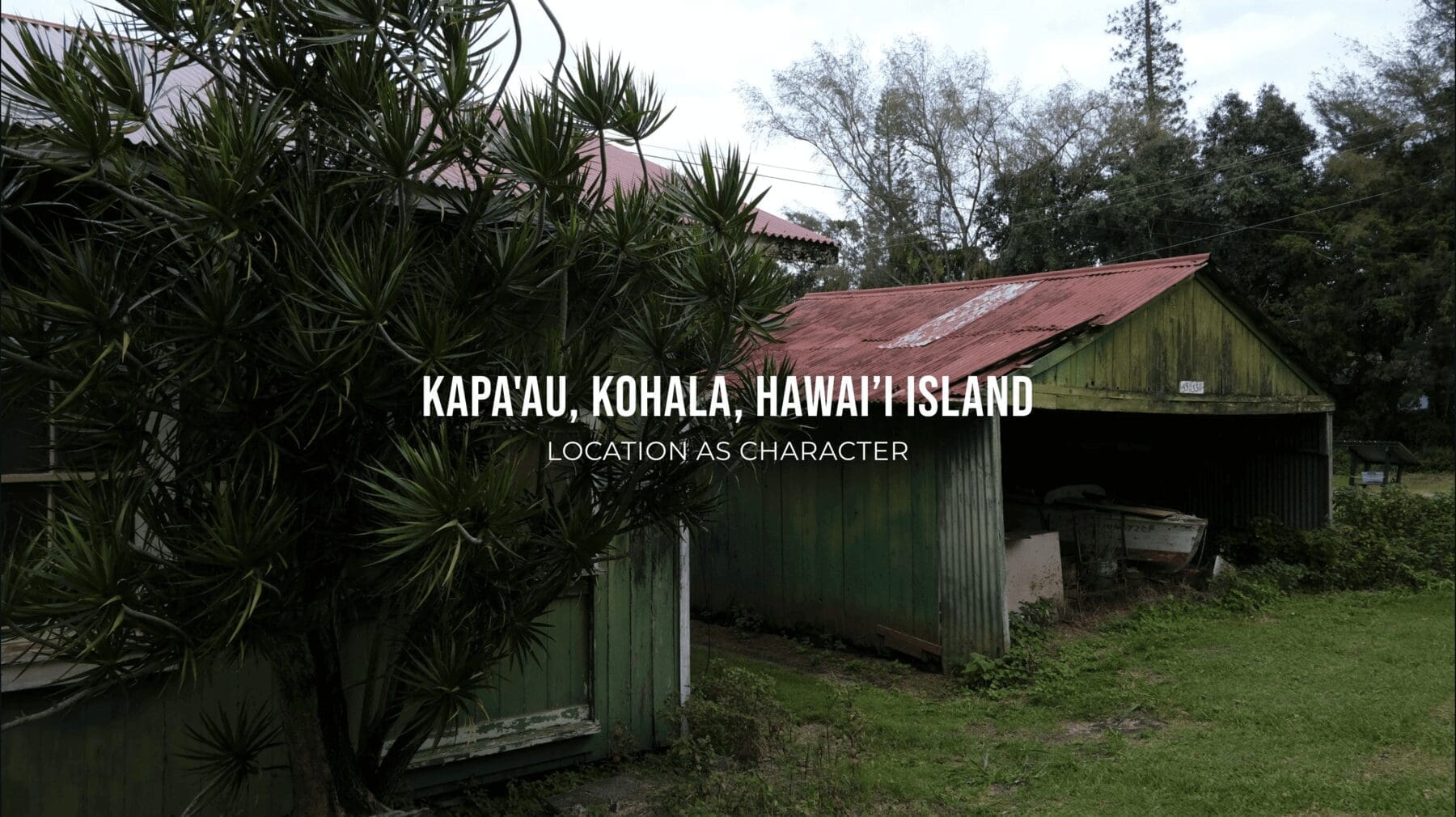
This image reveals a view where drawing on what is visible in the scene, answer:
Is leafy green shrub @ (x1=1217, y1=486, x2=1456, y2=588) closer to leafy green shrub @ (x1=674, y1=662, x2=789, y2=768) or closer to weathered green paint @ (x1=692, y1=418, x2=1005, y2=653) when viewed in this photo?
weathered green paint @ (x1=692, y1=418, x2=1005, y2=653)

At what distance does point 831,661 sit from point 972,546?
1800 millimetres

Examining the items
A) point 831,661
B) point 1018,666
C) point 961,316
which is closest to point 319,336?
point 1018,666

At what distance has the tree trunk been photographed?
4562mm

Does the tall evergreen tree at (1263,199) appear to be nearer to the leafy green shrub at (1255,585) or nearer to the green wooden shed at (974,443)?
the green wooden shed at (974,443)

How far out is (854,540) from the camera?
9.70 m

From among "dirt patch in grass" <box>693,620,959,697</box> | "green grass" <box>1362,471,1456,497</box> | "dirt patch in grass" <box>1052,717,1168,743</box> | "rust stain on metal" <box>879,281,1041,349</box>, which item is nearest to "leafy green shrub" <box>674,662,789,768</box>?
"dirt patch in grass" <box>693,620,959,697</box>

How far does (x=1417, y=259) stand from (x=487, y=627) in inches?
955

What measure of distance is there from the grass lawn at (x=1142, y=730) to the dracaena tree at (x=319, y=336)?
1.83 meters

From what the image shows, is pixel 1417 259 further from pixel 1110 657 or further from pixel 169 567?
pixel 169 567

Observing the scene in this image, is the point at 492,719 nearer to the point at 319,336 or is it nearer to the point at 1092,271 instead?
the point at 319,336

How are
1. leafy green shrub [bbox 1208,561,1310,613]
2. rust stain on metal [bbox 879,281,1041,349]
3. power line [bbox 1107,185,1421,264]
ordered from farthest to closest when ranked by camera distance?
power line [bbox 1107,185,1421,264], rust stain on metal [bbox 879,281,1041,349], leafy green shrub [bbox 1208,561,1310,613]

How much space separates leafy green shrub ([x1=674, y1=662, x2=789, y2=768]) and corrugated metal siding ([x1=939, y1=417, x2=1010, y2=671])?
2.42m

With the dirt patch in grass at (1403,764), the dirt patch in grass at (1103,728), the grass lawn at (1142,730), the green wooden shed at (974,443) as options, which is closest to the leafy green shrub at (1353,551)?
the green wooden shed at (974,443)

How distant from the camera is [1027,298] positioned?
10.7 m
